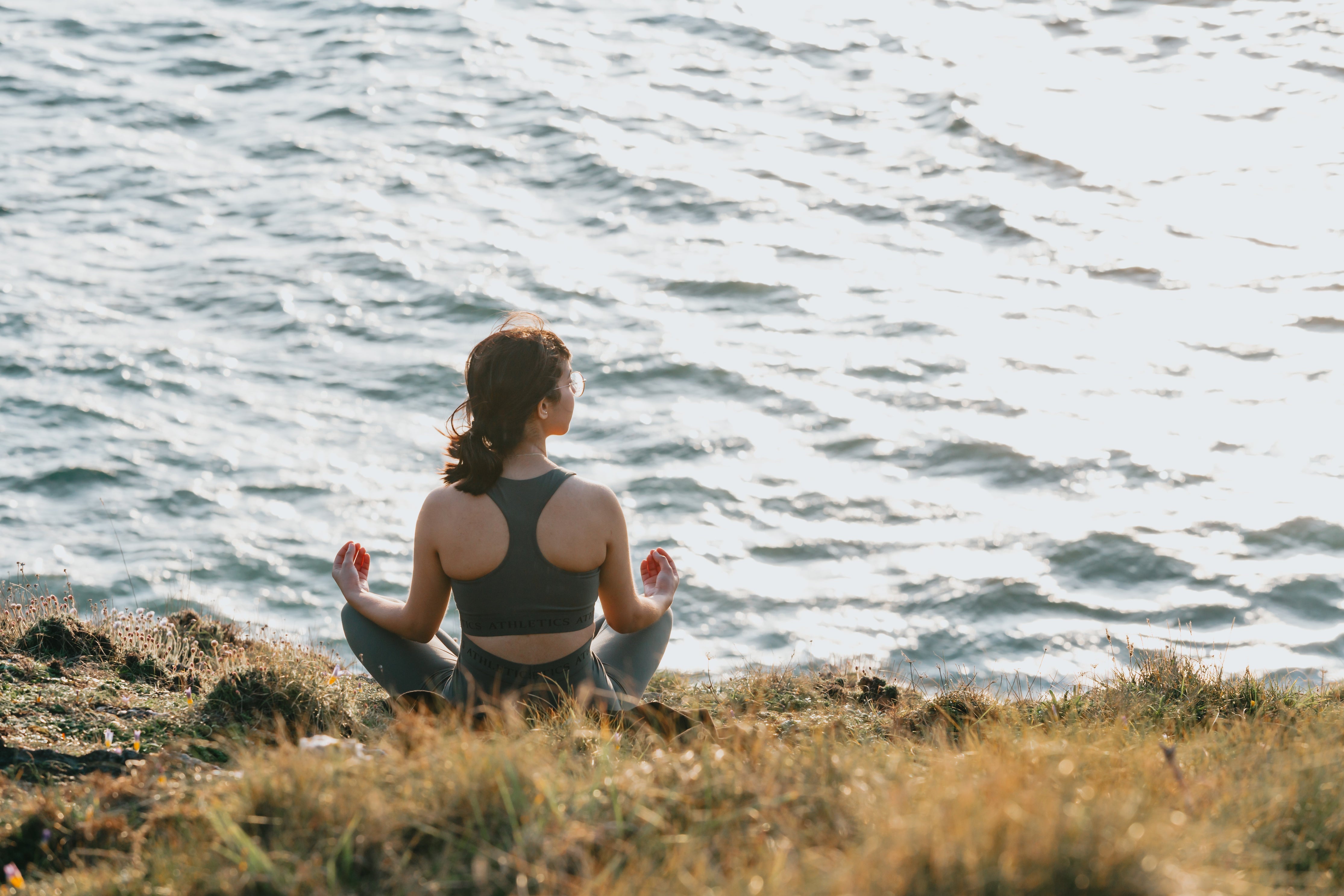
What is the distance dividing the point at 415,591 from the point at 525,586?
496 millimetres

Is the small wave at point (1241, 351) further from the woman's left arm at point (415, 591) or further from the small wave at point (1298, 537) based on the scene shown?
the woman's left arm at point (415, 591)

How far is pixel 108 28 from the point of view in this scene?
85.8ft

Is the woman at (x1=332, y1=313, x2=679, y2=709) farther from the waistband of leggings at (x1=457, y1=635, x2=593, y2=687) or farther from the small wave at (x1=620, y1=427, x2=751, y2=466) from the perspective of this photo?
the small wave at (x1=620, y1=427, x2=751, y2=466)

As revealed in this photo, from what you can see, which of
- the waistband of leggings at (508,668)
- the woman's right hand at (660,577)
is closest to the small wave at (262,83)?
the woman's right hand at (660,577)

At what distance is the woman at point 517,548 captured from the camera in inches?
165

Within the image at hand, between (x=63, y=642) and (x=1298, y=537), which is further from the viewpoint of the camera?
(x=1298, y=537)

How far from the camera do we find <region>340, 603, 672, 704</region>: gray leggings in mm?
4609

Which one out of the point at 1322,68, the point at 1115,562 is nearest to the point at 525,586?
the point at 1115,562

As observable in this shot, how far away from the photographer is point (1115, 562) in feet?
30.5

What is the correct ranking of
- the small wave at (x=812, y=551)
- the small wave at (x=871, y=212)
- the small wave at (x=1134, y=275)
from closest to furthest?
the small wave at (x=812, y=551) < the small wave at (x=1134, y=275) < the small wave at (x=871, y=212)

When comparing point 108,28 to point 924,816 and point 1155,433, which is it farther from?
point 924,816

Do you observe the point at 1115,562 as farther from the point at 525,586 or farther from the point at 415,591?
the point at 415,591

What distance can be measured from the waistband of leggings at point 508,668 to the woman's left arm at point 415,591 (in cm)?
19

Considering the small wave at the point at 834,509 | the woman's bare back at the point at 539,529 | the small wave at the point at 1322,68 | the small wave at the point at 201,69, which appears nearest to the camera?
the woman's bare back at the point at 539,529
